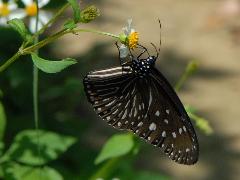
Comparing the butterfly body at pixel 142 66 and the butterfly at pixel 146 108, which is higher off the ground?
→ the butterfly body at pixel 142 66

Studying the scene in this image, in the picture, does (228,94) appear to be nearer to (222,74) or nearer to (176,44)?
(222,74)

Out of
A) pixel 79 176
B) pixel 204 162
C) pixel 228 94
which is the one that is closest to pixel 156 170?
pixel 204 162

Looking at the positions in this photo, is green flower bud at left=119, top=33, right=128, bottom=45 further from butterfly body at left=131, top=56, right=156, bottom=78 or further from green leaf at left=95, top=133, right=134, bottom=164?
green leaf at left=95, top=133, right=134, bottom=164

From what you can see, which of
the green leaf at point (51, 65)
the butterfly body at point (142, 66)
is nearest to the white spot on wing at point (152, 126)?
the butterfly body at point (142, 66)

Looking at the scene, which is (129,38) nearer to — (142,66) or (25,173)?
(142,66)

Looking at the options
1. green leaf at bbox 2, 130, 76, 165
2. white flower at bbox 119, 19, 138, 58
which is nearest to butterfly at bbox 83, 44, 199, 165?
green leaf at bbox 2, 130, 76, 165

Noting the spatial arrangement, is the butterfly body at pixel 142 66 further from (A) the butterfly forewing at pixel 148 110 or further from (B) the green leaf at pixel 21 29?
(B) the green leaf at pixel 21 29
